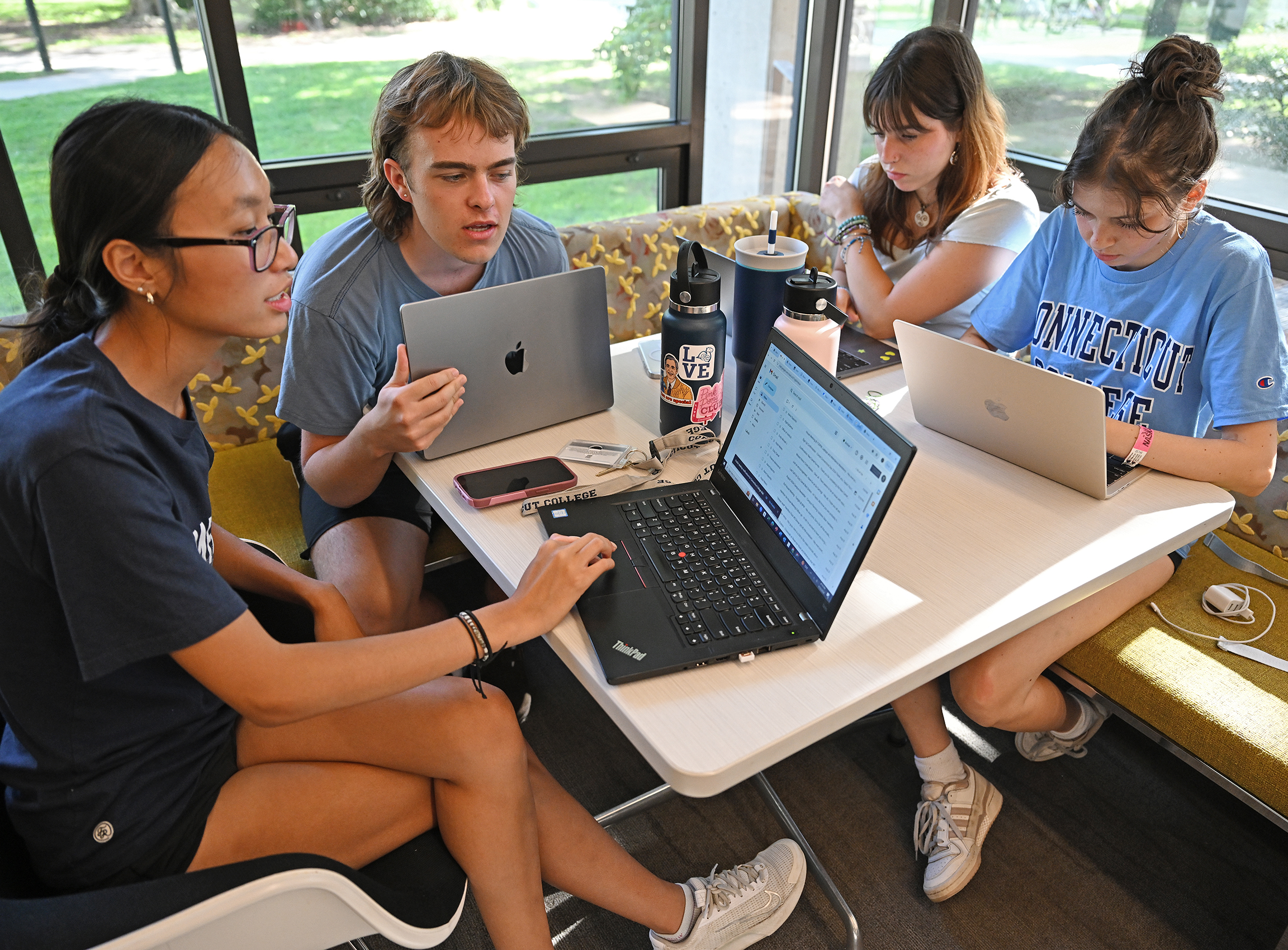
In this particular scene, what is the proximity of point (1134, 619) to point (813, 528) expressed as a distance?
794 mm

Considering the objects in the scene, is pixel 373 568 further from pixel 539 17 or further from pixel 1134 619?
pixel 539 17

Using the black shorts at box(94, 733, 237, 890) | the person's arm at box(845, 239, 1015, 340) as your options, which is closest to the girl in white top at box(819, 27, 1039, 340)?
the person's arm at box(845, 239, 1015, 340)

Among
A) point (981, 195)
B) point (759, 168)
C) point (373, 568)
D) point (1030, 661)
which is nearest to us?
point (1030, 661)

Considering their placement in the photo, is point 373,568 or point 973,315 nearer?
point 373,568

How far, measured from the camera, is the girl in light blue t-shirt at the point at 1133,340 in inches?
52.5

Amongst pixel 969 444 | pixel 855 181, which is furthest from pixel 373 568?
pixel 855 181

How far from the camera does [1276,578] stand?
160 centimetres

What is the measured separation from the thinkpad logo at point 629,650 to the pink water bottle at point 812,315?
0.56 meters

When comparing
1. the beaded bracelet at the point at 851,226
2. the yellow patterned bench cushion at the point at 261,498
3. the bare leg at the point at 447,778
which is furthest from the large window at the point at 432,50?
the bare leg at the point at 447,778

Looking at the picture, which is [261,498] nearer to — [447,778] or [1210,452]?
[447,778]

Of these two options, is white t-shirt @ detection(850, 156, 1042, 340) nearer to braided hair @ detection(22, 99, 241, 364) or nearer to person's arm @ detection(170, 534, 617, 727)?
person's arm @ detection(170, 534, 617, 727)

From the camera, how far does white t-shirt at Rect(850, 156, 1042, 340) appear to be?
1885 millimetres

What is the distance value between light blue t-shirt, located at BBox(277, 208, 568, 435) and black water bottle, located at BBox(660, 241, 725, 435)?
312mm

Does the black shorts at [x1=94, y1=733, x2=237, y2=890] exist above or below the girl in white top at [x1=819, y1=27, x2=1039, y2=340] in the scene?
below
